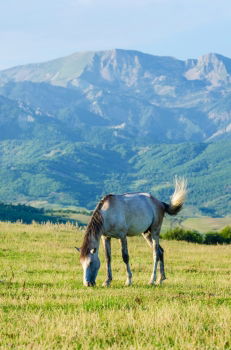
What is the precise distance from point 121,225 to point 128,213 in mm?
629

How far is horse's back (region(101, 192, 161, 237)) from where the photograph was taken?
59.4ft

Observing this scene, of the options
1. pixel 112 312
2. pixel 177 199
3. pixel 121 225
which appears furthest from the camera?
pixel 177 199

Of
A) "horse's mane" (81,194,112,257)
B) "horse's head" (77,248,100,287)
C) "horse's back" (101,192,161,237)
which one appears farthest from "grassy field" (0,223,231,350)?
"horse's back" (101,192,161,237)

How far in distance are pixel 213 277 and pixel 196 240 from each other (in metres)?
39.3

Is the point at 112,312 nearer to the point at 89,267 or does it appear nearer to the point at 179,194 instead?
the point at 89,267

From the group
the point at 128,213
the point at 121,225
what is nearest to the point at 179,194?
the point at 128,213

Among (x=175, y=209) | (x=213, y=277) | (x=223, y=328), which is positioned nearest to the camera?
(x=223, y=328)

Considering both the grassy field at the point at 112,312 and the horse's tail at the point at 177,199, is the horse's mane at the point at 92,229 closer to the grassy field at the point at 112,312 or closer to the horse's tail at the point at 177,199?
the grassy field at the point at 112,312

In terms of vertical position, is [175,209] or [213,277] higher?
[175,209]

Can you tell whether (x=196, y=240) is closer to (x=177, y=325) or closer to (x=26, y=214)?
(x=177, y=325)

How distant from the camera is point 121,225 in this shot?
59.6 feet

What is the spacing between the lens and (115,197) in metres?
18.6

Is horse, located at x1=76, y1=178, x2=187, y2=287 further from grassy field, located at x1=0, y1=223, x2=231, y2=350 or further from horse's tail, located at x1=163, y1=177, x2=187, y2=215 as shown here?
grassy field, located at x1=0, y1=223, x2=231, y2=350

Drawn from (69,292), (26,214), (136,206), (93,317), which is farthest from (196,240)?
(26,214)
